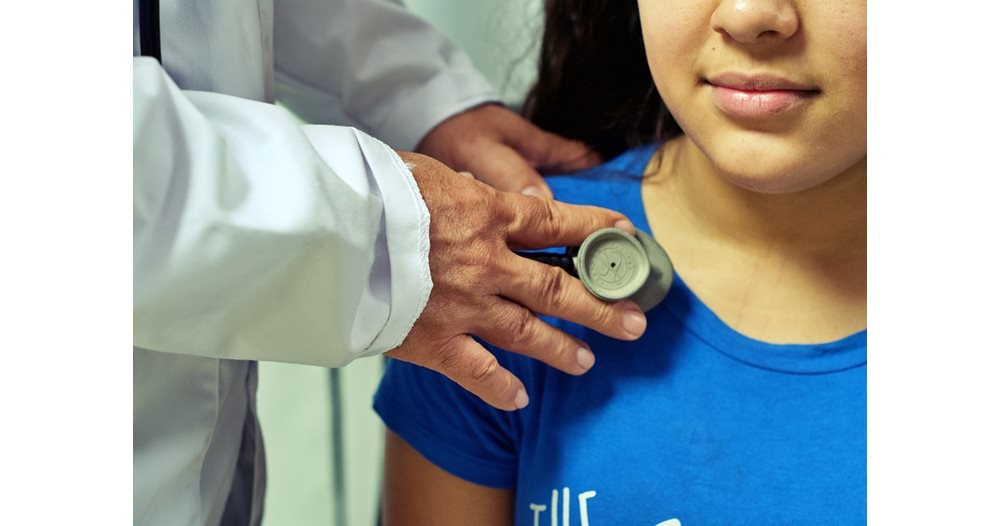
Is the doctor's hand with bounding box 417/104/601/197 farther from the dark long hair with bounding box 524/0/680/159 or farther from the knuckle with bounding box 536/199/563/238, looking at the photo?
the knuckle with bounding box 536/199/563/238

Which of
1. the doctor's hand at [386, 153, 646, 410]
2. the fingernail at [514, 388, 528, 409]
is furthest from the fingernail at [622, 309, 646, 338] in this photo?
the fingernail at [514, 388, 528, 409]

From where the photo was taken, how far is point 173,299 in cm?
69

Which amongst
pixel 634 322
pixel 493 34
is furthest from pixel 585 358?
pixel 493 34

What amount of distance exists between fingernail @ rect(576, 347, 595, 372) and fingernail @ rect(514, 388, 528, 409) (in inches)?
2.2

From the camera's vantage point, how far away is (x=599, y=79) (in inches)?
47.0

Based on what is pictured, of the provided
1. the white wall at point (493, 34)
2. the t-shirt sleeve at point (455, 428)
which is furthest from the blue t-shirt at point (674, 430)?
the white wall at point (493, 34)

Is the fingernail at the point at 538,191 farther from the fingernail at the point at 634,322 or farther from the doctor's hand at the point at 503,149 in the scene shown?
the fingernail at the point at 634,322

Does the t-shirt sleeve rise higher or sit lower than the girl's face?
lower

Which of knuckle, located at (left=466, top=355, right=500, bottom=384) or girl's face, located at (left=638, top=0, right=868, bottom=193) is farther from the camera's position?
knuckle, located at (left=466, top=355, right=500, bottom=384)

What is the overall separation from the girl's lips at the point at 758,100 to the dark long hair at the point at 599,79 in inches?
11.3

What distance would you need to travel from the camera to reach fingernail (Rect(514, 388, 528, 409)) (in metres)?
0.92

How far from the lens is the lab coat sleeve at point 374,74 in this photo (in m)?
1.11

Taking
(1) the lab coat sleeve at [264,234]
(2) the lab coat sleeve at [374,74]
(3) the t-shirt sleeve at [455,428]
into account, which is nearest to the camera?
(1) the lab coat sleeve at [264,234]
